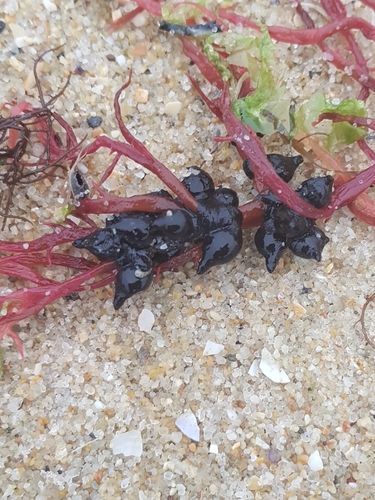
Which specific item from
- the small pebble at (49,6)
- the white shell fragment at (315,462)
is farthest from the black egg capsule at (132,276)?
the small pebble at (49,6)

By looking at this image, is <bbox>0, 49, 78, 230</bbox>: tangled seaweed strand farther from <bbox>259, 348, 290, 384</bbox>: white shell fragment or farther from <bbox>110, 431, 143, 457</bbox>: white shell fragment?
<bbox>259, 348, 290, 384</bbox>: white shell fragment

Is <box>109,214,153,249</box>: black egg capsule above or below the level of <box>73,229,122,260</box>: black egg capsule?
above

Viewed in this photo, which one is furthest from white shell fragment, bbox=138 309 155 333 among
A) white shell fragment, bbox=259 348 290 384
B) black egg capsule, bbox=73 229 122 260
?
white shell fragment, bbox=259 348 290 384

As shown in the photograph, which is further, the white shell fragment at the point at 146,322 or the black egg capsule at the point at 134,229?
the white shell fragment at the point at 146,322

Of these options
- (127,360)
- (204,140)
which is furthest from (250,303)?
(204,140)

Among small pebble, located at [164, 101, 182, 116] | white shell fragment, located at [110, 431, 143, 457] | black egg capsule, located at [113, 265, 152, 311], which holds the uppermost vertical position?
small pebble, located at [164, 101, 182, 116]

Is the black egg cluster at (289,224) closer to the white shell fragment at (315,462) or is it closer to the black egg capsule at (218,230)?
the black egg capsule at (218,230)
